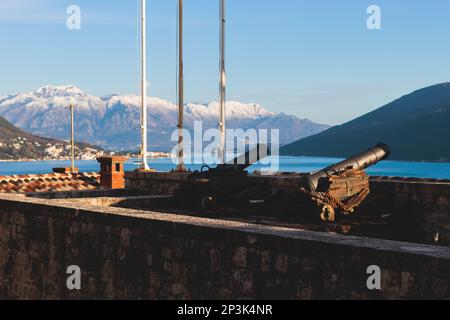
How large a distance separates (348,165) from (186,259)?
5478 mm

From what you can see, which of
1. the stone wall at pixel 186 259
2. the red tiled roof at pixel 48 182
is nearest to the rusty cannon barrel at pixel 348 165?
the stone wall at pixel 186 259

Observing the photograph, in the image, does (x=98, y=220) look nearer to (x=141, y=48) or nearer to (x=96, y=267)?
(x=96, y=267)

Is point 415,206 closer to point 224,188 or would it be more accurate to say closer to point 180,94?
point 224,188

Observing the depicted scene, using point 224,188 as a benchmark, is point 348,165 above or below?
above

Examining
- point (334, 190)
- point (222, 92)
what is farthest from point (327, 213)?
point (222, 92)

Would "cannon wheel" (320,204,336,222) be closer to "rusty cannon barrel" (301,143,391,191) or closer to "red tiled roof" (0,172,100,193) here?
"rusty cannon barrel" (301,143,391,191)

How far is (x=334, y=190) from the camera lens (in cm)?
1116

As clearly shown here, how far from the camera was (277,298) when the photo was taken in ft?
20.4

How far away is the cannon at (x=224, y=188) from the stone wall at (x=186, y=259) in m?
3.39

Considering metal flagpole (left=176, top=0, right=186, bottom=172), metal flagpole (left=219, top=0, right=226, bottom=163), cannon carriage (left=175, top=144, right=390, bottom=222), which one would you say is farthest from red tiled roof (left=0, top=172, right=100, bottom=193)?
cannon carriage (left=175, top=144, right=390, bottom=222)

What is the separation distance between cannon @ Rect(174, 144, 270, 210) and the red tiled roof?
5.95 m

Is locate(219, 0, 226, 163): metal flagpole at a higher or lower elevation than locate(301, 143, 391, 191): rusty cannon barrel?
higher

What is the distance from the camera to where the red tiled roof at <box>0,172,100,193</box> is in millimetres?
17156

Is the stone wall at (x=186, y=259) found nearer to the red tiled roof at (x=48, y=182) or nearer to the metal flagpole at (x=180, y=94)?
the metal flagpole at (x=180, y=94)
